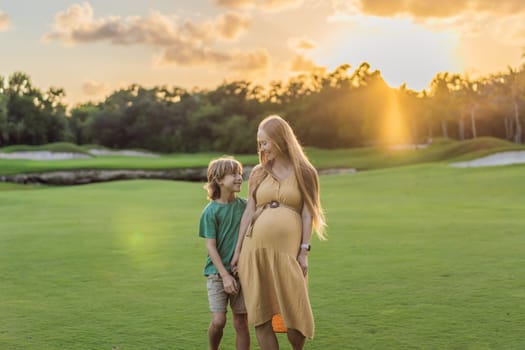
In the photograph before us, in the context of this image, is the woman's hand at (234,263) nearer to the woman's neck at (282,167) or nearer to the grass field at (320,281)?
the woman's neck at (282,167)

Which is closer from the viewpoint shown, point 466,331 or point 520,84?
point 466,331

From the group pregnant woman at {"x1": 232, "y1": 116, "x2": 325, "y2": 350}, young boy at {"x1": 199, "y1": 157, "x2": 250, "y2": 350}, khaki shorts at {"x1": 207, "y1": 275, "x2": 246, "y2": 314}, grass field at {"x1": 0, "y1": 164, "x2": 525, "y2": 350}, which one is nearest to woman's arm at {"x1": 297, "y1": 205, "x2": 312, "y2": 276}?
pregnant woman at {"x1": 232, "y1": 116, "x2": 325, "y2": 350}

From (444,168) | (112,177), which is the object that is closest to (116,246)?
(444,168)

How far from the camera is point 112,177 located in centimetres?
5894

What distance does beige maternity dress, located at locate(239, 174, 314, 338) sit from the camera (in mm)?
5543

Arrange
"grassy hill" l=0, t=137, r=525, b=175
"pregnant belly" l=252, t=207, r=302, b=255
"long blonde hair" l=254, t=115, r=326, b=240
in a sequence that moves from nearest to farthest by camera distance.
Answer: "pregnant belly" l=252, t=207, r=302, b=255
"long blonde hair" l=254, t=115, r=326, b=240
"grassy hill" l=0, t=137, r=525, b=175

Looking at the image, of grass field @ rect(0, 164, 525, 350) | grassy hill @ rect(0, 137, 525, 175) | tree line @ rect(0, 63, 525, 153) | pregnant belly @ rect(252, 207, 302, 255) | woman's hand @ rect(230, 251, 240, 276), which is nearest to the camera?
pregnant belly @ rect(252, 207, 302, 255)

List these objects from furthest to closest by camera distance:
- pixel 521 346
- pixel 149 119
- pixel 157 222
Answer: pixel 149 119 → pixel 157 222 → pixel 521 346

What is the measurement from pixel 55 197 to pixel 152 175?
30316 mm

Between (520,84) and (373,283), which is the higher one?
(520,84)

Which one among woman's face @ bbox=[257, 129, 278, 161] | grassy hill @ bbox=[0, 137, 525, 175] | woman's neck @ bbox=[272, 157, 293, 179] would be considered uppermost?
woman's face @ bbox=[257, 129, 278, 161]

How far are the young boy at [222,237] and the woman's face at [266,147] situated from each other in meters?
0.25

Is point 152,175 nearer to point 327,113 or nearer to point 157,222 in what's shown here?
point 327,113

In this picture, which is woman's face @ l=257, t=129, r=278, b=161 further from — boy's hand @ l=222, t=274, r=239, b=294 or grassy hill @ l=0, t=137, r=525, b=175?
grassy hill @ l=0, t=137, r=525, b=175
